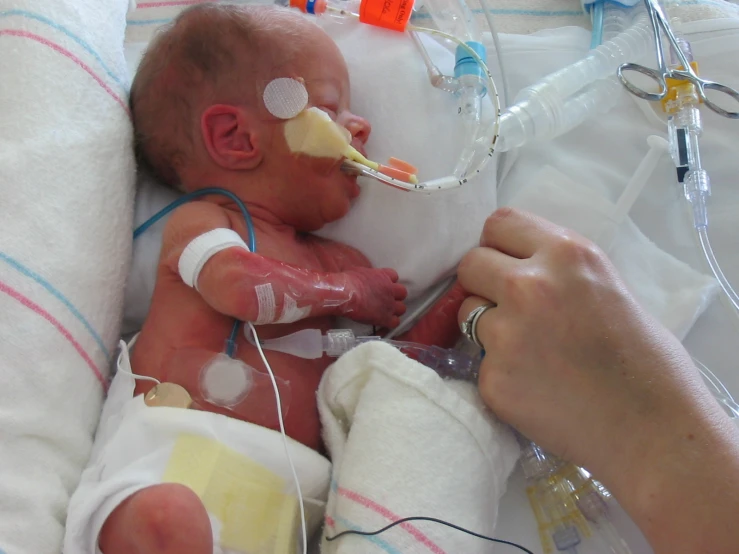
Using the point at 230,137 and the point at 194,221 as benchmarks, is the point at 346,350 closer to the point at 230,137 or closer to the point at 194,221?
the point at 194,221

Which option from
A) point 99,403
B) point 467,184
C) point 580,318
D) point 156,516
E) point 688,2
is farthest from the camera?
point 688,2

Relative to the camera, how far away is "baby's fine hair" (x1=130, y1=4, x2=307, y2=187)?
115cm

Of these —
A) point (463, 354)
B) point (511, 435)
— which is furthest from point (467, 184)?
point (511, 435)

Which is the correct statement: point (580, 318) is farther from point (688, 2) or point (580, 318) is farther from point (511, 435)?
point (688, 2)

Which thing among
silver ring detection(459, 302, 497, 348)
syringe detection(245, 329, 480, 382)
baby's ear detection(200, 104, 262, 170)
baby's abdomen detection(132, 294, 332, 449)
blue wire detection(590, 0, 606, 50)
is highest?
blue wire detection(590, 0, 606, 50)

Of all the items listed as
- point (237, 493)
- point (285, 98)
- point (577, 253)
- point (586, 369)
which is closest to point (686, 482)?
point (586, 369)

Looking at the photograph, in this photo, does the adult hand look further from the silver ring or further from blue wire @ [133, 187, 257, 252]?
blue wire @ [133, 187, 257, 252]

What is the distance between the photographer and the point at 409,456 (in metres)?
0.92

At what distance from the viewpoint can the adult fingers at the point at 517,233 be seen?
100 centimetres

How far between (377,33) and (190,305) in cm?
73

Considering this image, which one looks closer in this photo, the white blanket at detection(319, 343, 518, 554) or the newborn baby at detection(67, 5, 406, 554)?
the white blanket at detection(319, 343, 518, 554)

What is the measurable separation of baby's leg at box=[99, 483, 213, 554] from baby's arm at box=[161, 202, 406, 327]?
11.1 inches

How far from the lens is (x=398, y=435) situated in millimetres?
932

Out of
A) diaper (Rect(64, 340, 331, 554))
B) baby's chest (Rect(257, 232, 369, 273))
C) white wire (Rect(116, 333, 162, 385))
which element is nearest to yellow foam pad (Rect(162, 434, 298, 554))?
diaper (Rect(64, 340, 331, 554))
